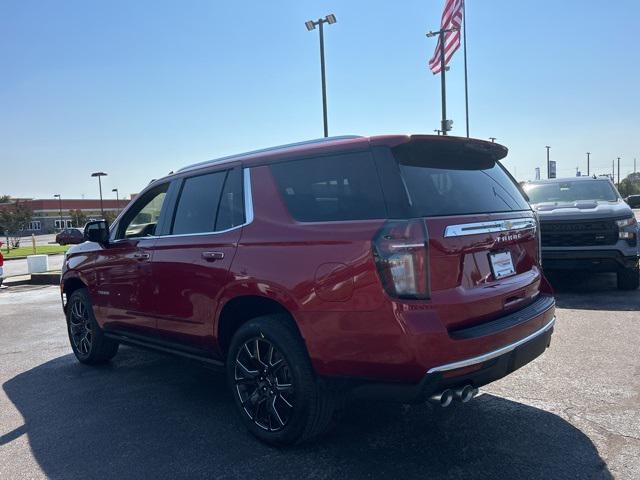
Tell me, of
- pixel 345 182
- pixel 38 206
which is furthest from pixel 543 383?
pixel 38 206

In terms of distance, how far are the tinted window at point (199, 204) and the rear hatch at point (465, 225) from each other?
1.51 metres

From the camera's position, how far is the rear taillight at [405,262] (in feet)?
9.29

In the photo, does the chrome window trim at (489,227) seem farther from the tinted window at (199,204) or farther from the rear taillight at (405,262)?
the tinted window at (199,204)

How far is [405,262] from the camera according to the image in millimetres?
2834

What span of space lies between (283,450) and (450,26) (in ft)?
61.5

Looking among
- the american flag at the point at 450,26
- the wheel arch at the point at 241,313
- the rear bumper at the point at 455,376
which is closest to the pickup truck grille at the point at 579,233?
the rear bumper at the point at 455,376

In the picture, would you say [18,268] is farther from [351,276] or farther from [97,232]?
[351,276]

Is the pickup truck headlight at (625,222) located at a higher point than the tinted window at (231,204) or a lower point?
lower

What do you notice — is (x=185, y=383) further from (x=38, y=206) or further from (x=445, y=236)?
(x=38, y=206)

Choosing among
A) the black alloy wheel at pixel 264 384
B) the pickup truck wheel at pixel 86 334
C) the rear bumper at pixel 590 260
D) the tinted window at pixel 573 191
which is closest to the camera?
the black alloy wheel at pixel 264 384

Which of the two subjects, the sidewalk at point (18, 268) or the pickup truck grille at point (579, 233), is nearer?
the pickup truck grille at point (579, 233)

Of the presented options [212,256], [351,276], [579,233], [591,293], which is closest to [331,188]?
[351,276]

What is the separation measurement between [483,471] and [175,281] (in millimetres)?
2531

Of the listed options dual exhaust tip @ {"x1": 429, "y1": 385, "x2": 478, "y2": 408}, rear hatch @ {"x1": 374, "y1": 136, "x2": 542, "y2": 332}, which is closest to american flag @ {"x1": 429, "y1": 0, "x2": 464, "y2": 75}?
rear hatch @ {"x1": 374, "y1": 136, "x2": 542, "y2": 332}
